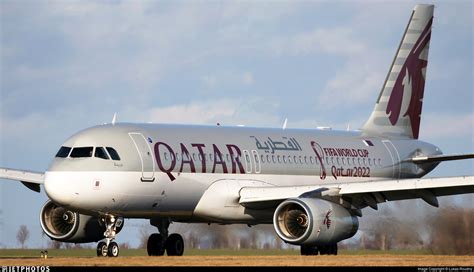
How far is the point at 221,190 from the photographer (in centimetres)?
4338

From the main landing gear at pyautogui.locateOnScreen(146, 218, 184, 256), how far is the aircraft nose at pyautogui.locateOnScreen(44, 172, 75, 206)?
5.88 meters

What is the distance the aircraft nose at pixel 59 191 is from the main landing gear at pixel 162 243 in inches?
232

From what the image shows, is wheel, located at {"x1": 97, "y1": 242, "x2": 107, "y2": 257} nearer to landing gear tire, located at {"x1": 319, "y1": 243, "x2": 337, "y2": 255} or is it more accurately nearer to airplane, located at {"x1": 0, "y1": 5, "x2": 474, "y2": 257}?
airplane, located at {"x1": 0, "y1": 5, "x2": 474, "y2": 257}

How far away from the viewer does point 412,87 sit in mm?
54250

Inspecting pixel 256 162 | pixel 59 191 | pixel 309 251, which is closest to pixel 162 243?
pixel 256 162

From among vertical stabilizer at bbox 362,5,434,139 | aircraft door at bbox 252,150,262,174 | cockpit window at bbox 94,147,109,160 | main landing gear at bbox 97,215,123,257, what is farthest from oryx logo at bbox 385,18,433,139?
cockpit window at bbox 94,147,109,160

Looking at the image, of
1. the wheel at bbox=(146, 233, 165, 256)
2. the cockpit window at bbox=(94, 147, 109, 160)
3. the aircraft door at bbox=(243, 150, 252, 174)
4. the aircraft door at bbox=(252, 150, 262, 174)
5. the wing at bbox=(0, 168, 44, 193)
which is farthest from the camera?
the aircraft door at bbox=(252, 150, 262, 174)

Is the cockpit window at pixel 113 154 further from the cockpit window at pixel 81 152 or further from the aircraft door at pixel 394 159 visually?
the aircraft door at pixel 394 159

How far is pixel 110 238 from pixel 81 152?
9.22ft

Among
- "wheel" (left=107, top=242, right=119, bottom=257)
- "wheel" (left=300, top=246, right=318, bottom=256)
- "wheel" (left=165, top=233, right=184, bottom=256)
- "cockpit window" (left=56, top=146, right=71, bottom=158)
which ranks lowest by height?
"wheel" (left=107, top=242, right=119, bottom=257)

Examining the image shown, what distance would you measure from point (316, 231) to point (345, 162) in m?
9.09

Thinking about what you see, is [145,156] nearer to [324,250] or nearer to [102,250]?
[102,250]

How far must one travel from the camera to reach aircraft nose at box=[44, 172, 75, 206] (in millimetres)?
39156

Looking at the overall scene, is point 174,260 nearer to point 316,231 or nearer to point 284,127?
point 316,231
